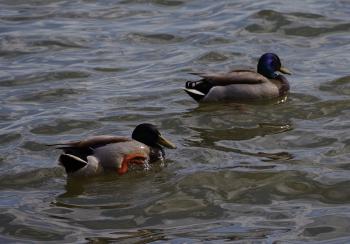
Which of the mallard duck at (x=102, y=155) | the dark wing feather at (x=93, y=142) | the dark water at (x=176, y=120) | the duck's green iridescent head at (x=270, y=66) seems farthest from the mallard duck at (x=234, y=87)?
the dark wing feather at (x=93, y=142)

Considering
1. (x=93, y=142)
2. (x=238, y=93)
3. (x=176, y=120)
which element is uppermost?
(x=93, y=142)

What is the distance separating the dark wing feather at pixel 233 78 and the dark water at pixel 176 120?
317 mm

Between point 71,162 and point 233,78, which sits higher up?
point 233,78

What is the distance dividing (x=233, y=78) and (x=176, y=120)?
1148mm

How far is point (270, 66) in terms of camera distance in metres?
13.3

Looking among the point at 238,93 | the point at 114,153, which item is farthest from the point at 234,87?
the point at 114,153

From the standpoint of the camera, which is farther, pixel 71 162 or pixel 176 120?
pixel 176 120

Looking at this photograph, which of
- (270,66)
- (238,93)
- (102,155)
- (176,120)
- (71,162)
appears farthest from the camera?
(270,66)

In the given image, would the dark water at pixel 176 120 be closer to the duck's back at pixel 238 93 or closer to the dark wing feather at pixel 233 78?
the duck's back at pixel 238 93

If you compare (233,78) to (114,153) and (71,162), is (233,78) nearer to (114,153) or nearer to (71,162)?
(114,153)

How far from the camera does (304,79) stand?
1348 cm

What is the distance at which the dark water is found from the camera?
8680 mm

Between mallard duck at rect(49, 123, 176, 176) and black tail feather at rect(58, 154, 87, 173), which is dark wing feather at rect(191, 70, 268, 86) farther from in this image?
black tail feather at rect(58, 154, 87, 173)

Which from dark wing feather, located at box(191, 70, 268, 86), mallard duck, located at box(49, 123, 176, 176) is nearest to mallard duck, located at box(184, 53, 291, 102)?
dark wing feather, located at box(191, 70, 268, 86)
